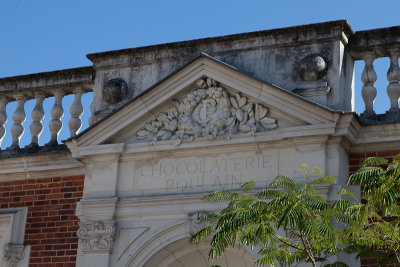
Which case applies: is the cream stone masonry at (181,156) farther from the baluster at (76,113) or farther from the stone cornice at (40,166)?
the baluster at (76,113)

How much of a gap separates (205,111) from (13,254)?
3.72 metres

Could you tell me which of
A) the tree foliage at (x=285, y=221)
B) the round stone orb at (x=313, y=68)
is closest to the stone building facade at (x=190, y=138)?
the round stone orb at (x=313, y=68)

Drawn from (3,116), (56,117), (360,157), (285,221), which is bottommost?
(285,221)

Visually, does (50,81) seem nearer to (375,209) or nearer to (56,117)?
(56,117)

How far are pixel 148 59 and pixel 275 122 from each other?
246 centimetres

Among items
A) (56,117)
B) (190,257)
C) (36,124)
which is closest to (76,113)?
(56,117)

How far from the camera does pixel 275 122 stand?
42.2 feet

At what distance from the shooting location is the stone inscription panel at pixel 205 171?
12.8m

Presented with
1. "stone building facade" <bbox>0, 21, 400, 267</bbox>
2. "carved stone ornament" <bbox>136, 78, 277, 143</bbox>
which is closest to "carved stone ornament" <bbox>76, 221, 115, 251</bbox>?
"stone building facade" <bbox>0, 21, 400, 267</bbox>

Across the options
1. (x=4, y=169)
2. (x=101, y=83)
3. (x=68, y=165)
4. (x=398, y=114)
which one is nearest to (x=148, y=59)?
(x=101, y=83)

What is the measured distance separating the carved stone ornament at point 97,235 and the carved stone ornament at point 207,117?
139cm

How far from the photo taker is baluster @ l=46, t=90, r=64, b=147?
1481cm

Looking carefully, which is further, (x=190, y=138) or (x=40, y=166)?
(x=40, y=166)

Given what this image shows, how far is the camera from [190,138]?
13211 mm
